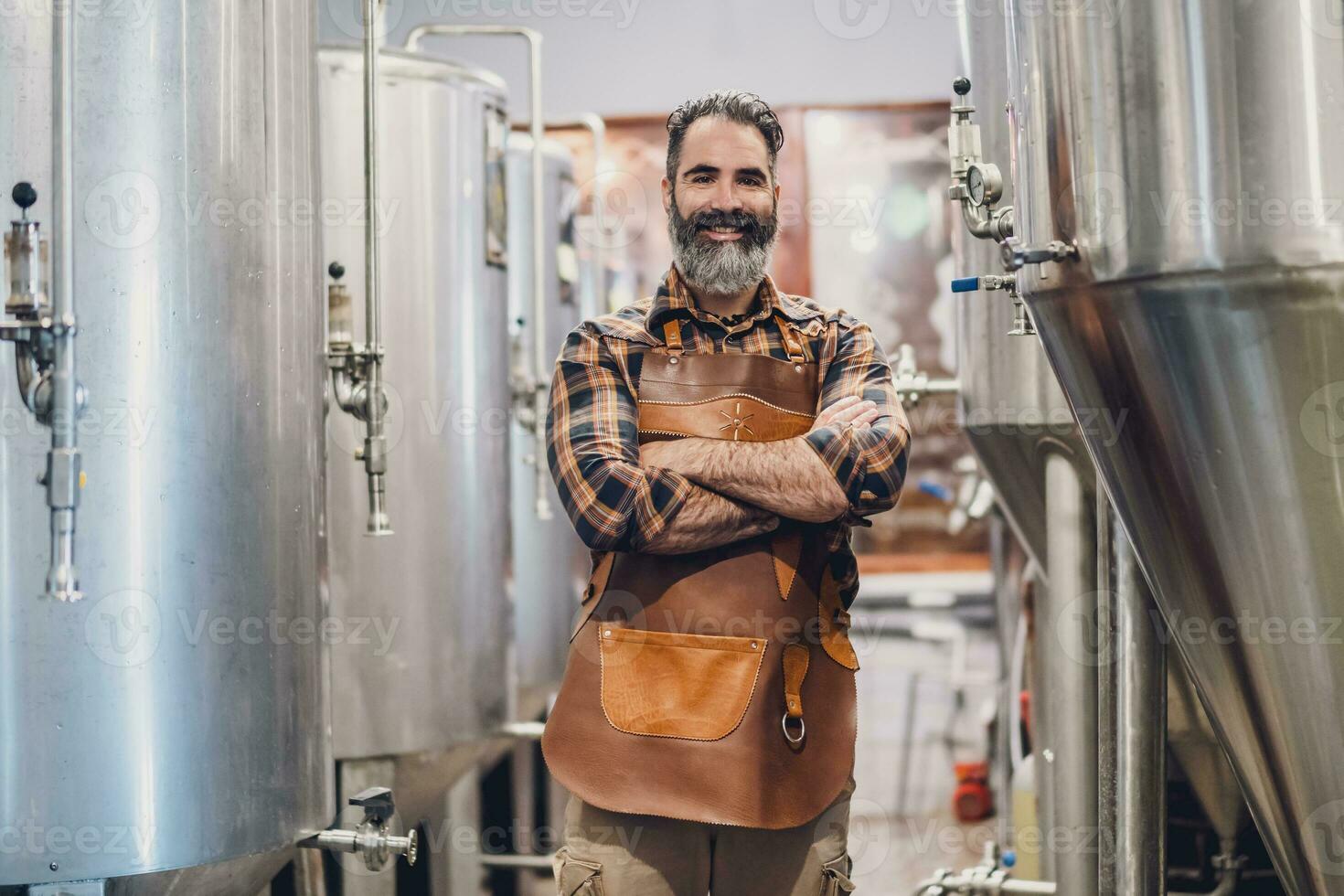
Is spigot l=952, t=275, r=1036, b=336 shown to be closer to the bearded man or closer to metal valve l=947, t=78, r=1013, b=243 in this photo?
metal valve l=947, t=78, r=1013, b=243

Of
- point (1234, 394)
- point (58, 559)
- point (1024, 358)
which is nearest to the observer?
point (1234, 394)

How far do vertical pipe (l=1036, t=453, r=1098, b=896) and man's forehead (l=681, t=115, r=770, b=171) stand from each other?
973mm

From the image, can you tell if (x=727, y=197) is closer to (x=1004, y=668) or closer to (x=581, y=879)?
(x=581, y=879)

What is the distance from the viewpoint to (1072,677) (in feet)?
9.12

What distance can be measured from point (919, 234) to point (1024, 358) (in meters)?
4.49

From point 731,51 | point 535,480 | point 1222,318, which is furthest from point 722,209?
point 731,51

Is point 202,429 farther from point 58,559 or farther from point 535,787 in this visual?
point 535,787

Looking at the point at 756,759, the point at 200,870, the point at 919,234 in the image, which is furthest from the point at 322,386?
the point at 919,234

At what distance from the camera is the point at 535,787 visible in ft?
16.7

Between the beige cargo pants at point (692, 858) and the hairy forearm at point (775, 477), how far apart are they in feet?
1.31

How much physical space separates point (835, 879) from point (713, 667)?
0.34 metres

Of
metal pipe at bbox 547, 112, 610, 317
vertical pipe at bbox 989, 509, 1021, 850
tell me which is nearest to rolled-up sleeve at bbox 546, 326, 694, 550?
vertical pipe at bbox 989, 509, 1021, 850

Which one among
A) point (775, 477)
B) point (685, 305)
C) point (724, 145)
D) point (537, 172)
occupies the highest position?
point (537, 172)

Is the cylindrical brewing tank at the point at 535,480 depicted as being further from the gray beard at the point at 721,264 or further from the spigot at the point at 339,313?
the gray beard at the point at 721,264
